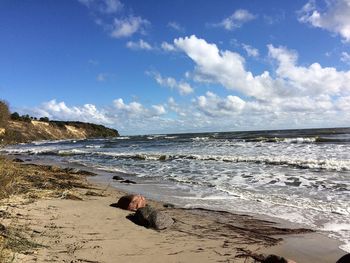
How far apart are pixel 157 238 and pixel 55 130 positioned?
9212 centimetres

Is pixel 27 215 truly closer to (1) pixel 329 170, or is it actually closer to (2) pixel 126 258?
(2) pixel 126 258

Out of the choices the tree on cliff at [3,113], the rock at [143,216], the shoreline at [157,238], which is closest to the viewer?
the shoreline at [157,238]

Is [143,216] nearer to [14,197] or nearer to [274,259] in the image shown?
[14,197]

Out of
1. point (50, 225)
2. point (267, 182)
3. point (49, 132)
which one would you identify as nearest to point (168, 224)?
point (50, 225)

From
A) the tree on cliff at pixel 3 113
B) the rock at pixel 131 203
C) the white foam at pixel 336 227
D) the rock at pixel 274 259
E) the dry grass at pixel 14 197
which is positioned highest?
the tree on cliff at pixel 3 113

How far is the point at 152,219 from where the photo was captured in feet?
26.0

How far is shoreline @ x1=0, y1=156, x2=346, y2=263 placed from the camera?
6.04 m

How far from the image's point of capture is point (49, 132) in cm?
9112

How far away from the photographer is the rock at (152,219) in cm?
784

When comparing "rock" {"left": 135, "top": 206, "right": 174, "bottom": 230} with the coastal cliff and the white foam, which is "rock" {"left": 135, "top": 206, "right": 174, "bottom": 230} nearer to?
the white foam

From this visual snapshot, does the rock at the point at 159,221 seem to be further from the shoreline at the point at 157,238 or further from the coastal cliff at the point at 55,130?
the coastal cliff at the point at 55,130

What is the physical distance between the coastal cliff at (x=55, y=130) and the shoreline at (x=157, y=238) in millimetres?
61940

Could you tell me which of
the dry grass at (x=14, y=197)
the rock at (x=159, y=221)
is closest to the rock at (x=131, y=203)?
the rock at (x=159, y=221)

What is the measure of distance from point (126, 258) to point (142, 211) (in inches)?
94.3
